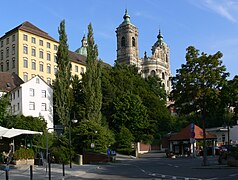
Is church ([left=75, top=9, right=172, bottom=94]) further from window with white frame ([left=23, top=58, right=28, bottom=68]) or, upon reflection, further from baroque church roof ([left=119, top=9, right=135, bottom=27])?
window with white frame ([left=23, top=58, right=28, bottom=68])

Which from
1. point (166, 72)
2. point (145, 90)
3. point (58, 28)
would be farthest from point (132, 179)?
point (166, 72)

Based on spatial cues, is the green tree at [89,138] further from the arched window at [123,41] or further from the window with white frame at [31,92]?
the arched window at [123,41]

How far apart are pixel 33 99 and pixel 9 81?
8.69 meters

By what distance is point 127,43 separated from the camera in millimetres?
141500

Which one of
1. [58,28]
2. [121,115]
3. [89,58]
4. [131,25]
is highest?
[131,25]

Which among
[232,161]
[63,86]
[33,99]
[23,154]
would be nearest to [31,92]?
[33,99]

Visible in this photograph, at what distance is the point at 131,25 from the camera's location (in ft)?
472

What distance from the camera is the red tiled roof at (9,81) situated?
75.4 meters

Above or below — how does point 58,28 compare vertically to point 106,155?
above

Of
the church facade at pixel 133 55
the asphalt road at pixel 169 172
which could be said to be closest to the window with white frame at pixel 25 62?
the church facade at pixel 133 55

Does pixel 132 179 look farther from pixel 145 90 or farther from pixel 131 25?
pixel 131 25

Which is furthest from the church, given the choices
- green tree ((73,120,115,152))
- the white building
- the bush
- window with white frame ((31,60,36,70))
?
the bush

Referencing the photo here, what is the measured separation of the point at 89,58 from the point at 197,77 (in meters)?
31.6

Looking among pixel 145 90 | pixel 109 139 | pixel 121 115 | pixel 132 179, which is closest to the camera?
pixel 132 179
